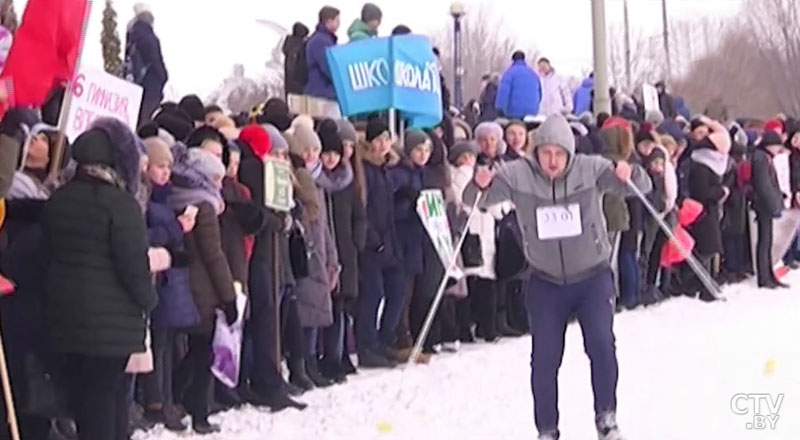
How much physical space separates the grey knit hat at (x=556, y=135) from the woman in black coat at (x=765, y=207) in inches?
339

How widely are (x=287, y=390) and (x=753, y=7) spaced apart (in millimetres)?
47755

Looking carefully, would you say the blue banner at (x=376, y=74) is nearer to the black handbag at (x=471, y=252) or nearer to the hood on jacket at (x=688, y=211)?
the black handbag at (x=471, y=252)

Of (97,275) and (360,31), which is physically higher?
(360,31)

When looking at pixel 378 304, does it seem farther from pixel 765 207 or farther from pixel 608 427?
pixel 765 207

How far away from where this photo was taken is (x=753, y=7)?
5388 cm

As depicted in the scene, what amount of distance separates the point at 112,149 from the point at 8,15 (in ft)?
17.5

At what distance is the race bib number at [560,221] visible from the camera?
772cm

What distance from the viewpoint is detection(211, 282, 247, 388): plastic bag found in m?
8.55

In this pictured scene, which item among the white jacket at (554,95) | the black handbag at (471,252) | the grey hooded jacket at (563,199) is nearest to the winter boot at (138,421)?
the grey hooded jacket at (563,199)

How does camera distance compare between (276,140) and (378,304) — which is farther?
(378,304)

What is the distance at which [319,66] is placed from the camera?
12820 mm

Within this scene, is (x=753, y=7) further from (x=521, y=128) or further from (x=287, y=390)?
(x=287, y=390)

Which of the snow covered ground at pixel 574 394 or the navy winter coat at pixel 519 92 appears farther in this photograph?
the navy winter coat at pixel 519 92

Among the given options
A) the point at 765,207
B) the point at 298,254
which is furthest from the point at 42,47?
the point at 765,207
